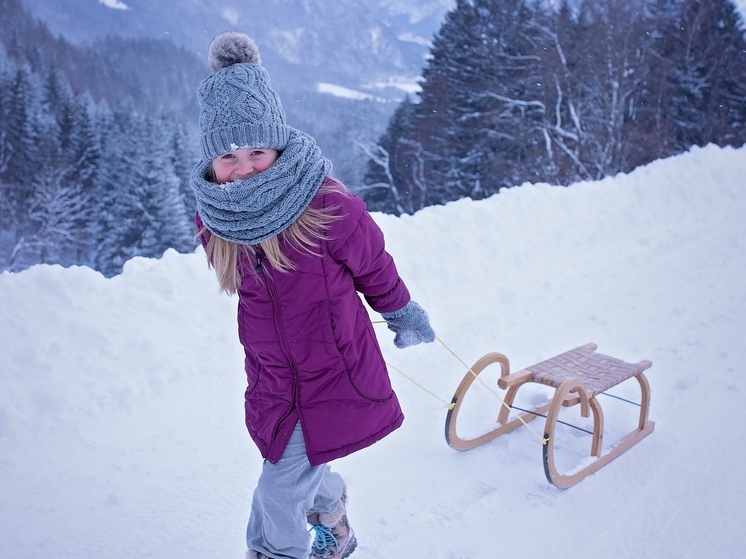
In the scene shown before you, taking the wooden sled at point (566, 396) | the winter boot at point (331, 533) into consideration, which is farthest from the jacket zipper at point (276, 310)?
the wooden sled at point (566, 396)

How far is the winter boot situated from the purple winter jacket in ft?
1.54

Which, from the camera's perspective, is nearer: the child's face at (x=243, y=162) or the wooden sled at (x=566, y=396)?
the child's face at (x=243, y=162)

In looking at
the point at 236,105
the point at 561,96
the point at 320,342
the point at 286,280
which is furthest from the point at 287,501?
the point at 561,96

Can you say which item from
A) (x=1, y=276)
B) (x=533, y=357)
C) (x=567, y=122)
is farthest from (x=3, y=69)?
(x=533, y=357)

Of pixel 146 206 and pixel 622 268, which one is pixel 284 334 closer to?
pixel 622 268

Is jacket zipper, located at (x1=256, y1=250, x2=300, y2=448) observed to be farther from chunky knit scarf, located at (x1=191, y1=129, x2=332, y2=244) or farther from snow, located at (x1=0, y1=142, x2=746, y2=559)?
snow, located at (x1=0, y1=142, x2=746, y2=559)

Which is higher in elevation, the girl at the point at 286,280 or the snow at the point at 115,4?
the snow at the point at 115,4

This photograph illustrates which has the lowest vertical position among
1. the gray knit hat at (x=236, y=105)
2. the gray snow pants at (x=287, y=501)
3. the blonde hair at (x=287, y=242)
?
the gray snow pants at (x=287, y=501)

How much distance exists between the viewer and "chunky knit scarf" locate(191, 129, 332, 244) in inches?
72.7

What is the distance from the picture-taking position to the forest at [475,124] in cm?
2095

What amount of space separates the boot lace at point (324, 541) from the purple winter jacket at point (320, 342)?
21.0 inches

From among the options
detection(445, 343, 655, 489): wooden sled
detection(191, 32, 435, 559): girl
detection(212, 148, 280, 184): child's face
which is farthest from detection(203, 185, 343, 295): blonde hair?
detection(445, 343, 655, 489): wooden sled

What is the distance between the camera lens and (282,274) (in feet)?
6.37

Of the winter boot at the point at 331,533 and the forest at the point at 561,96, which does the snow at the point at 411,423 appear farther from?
the forest at the point at 561,96
